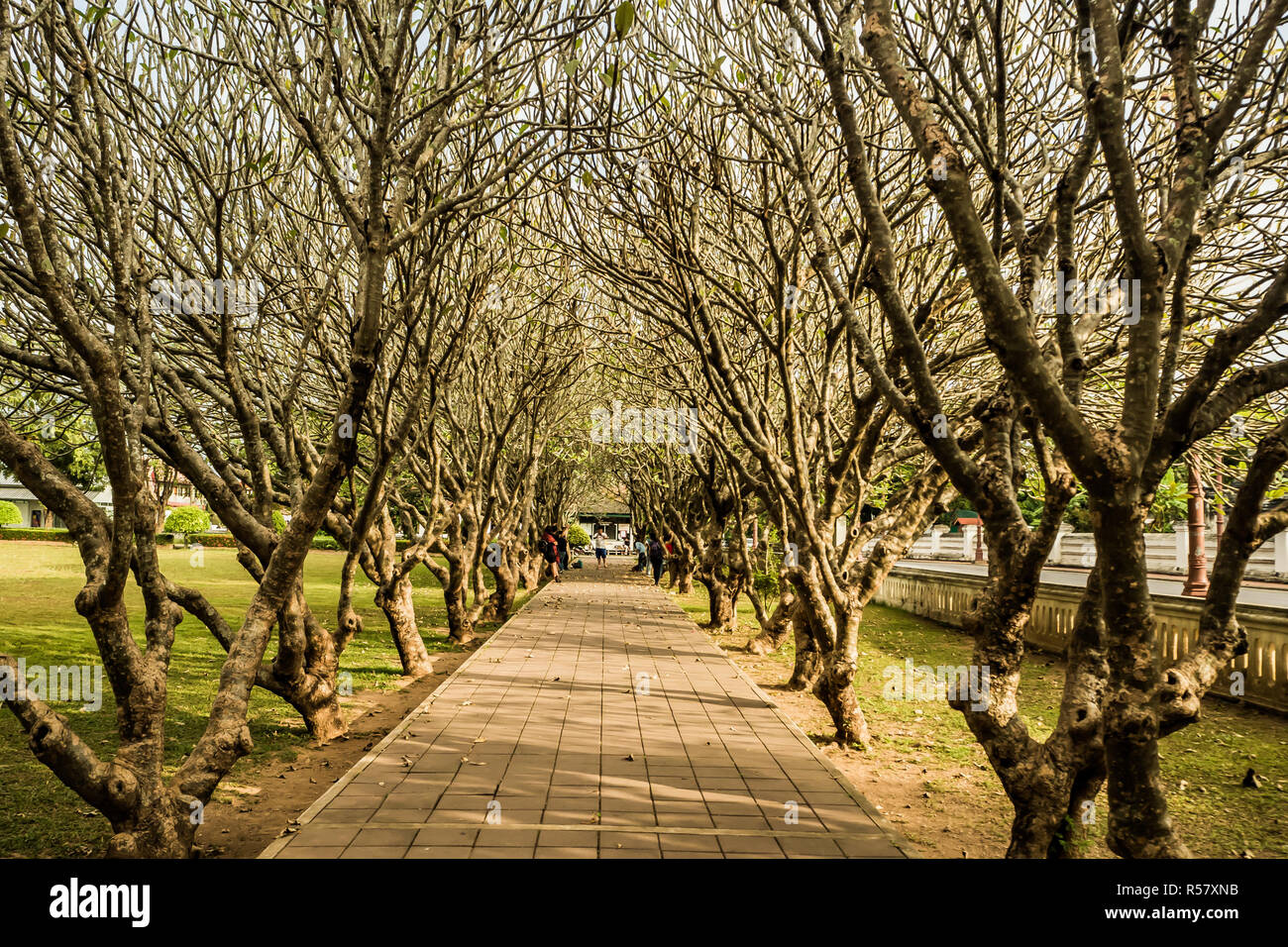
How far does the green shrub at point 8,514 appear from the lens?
50.5m

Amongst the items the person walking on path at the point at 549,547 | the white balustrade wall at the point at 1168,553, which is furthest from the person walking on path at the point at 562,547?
the white balustrade wall at the point at 1168,553

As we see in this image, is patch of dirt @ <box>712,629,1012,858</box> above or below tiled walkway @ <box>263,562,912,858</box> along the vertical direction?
below

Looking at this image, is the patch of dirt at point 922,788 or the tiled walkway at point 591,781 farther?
the patch of dirt at point 922,788

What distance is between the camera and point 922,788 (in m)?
7.04

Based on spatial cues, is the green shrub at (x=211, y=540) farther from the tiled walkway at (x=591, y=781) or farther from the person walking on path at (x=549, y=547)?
the tiled walkway at (x=591, y=781)

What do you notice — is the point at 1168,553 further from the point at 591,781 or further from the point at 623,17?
the point at 623,17

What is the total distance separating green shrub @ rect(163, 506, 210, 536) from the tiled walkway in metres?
45.1

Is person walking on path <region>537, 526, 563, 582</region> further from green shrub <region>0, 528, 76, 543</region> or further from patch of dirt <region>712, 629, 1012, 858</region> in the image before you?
green shrub <region>0, 528, 76, 543</region>

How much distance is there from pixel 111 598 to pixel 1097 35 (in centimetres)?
541

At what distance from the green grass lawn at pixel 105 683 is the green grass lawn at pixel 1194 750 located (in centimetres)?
598

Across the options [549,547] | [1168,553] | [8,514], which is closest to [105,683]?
[549,547]

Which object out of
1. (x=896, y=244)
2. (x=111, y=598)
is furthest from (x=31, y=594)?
(x=896, y=244)

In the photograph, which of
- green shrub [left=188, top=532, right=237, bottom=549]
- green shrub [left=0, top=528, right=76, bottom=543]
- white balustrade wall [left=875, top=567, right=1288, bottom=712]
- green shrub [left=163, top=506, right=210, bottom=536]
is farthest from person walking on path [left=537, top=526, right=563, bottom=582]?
green shrub [left=0, top=528, right=76, bottom=543]

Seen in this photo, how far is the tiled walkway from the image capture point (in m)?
4.97
